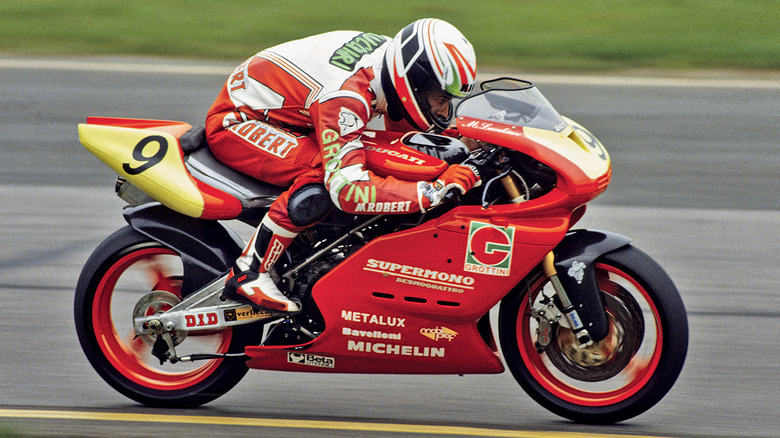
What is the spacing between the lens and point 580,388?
453 centimetres

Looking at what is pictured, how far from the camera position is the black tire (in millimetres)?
4598

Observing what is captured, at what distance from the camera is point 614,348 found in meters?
4.34

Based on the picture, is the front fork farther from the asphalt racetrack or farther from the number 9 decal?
the number 9 decal

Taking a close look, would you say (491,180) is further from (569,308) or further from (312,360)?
(312,360)

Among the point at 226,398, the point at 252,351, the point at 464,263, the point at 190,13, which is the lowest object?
the point at 190,13

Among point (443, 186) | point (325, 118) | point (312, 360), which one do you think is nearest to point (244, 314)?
point (312, 360)

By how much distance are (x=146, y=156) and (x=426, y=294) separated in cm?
131

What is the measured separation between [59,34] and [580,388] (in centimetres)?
929

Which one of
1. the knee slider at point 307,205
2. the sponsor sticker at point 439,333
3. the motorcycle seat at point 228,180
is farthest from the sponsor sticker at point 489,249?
→ the motorcycle seat at point 228,180

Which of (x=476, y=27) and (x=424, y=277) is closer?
(x=424, y=277)

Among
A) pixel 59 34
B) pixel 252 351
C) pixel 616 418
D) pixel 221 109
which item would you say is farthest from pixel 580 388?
pixel 59 34

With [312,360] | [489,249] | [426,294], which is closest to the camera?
[489,249]

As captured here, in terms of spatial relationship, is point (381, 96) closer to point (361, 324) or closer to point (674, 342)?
point (361, 324)

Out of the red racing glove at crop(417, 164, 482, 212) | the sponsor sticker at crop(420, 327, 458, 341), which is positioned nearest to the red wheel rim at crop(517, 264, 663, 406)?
the sponsor sticker at crop(420, 327, 458, 341)
